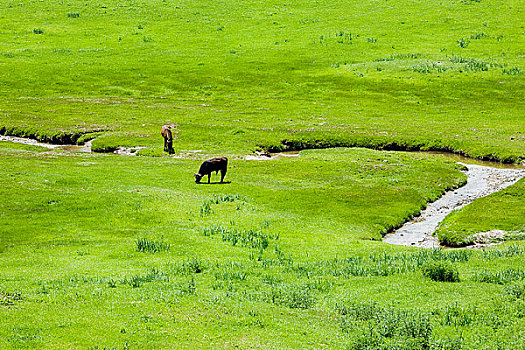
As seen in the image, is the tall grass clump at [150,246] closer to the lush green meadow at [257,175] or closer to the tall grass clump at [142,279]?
the lush green meadow at [257,175]

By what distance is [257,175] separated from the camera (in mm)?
46875

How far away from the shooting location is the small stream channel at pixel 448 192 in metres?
34.5

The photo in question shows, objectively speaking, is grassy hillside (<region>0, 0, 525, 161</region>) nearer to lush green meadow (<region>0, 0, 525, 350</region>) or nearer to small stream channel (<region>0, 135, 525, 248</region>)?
lush green meadow (<region>0, 0, 525, 350</region>)

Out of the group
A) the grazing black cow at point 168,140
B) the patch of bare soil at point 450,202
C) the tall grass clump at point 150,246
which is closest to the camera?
the tall grass clump at point 150,246

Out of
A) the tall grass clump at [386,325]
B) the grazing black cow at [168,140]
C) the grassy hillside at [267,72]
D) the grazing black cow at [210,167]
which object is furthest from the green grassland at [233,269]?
the grassy hillside at [267,72]

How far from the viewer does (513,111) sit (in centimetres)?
7125

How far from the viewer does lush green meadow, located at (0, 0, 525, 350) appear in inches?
656

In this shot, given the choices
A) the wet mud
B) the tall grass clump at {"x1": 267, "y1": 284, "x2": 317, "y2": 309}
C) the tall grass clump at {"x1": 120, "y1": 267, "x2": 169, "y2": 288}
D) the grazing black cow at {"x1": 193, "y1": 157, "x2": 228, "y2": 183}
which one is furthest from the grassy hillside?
the tall grass clump at {"x1": 267, "y1": 284, "x2": 317, "y2": 309}

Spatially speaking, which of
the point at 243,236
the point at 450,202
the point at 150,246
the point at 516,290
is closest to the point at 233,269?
the point at 150,246

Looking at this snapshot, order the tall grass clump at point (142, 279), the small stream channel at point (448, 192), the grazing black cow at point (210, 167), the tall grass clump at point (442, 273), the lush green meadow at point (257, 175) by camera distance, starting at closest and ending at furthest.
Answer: the lush green meadow at point (257, 175) < the tall grass clump at point (142, 279) < the tall grass clump at point (442, 273) < the small stream channel at point (448, 192) < the grazing black cow at point (210, 167)

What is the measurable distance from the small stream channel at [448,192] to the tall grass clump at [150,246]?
13.9 metres

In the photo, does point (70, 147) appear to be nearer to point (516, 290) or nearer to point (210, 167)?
point (210, 167)

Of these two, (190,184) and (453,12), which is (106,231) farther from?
(453,12)

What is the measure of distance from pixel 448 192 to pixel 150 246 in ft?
86.5
